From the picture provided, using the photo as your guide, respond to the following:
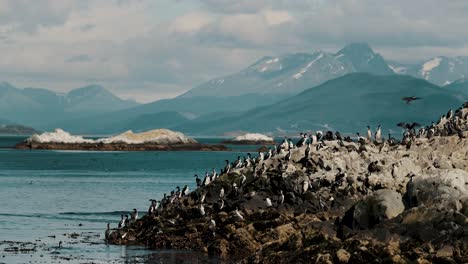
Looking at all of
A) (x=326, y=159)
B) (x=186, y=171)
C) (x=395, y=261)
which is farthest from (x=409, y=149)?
(x=186, y=171)

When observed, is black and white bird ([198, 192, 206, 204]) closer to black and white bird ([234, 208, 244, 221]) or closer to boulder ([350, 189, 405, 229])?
black and white bird ([234, 208, 244, 221])

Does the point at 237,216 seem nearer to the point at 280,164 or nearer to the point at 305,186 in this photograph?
the point at 305,186

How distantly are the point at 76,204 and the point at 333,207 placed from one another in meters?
28.8

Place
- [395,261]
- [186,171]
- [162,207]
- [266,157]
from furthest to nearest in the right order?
[186,171]
[266,157]
[162,207]
[395,261]

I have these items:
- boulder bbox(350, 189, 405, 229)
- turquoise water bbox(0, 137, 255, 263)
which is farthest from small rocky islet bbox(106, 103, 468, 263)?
turquoise water bbox(0, 137, 255, 263)

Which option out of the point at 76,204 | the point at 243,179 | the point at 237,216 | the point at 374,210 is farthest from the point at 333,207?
the point at 76,204

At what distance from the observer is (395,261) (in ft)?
109

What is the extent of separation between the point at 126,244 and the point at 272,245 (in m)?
9.97

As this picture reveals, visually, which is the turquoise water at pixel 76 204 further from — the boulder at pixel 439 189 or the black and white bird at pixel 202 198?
the boulder at pixel 439 189

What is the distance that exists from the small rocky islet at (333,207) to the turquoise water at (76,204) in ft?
Answer: 7.73

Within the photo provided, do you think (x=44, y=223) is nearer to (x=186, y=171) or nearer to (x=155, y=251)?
(x=155, y=251)

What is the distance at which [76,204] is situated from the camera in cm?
6988

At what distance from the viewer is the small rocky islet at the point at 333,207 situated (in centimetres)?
3469

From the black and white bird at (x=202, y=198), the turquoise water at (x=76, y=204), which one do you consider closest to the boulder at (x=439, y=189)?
the turquoise water at (x=76, y=204)
